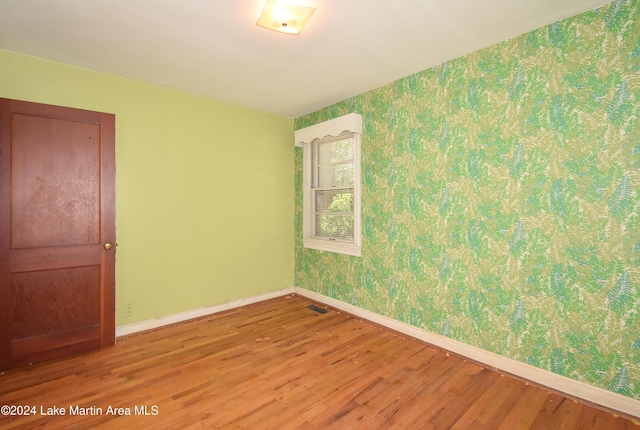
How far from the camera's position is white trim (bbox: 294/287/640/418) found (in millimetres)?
1905

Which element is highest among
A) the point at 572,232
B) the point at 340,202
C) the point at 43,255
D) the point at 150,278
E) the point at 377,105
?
the point at 377,105

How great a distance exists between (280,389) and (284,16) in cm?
265

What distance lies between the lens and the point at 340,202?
3.86 metres

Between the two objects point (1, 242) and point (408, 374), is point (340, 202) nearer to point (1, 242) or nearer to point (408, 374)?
point (408, 374)

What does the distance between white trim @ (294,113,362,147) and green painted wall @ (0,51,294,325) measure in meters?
0.33

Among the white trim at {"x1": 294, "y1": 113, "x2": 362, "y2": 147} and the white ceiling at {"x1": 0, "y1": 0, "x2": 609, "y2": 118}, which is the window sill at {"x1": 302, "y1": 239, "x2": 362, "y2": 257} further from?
the white ceiling at {"x1": 0, "y1": 0, "x2": 609, "y2": 118}

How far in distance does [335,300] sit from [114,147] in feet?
9.88

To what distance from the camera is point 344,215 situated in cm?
379

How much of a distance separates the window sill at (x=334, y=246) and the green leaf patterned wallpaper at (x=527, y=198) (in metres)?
0.40

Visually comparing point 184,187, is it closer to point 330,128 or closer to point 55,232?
point 55,232

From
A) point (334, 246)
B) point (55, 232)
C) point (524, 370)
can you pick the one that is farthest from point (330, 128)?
point (524, 370)

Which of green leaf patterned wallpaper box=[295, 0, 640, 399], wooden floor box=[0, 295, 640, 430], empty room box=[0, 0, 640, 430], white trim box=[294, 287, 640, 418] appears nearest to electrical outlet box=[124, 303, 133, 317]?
empty room box=[0, 0, 640, 430]

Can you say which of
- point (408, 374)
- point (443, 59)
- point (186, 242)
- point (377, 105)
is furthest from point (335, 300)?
point (443, 59)

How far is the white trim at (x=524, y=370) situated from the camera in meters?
1.91
